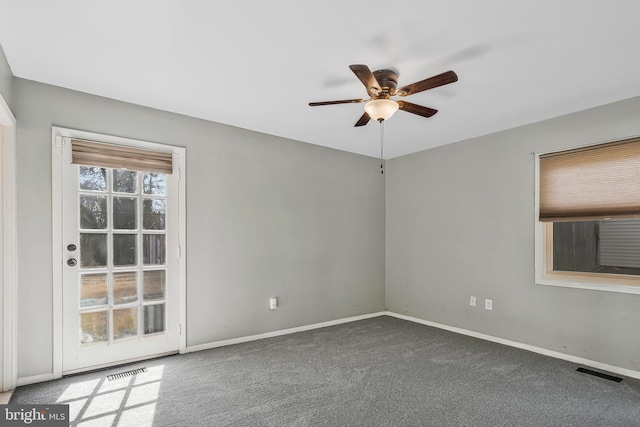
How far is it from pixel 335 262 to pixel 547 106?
2839mm

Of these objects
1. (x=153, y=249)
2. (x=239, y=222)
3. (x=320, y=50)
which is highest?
(x=320, y=50)

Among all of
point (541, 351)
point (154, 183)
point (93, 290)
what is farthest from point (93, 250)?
point (541, 351)

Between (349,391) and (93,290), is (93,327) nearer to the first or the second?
(93,290)

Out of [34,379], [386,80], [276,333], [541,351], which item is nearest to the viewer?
[386,80]

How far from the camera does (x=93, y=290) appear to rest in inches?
121

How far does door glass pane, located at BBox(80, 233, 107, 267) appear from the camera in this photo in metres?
3.04

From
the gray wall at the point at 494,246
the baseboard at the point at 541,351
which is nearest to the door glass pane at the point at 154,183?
the gray wall at the point at 494,246

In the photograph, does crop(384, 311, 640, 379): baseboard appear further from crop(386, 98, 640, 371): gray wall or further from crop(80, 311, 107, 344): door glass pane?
crop(80, 311, 107, 344): door glass pane

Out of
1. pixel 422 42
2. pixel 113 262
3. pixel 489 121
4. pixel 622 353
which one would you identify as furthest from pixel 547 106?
pixel 113 262

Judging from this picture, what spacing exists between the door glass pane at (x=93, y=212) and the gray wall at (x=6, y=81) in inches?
33.3

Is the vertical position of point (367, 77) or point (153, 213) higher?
point (367, 77)

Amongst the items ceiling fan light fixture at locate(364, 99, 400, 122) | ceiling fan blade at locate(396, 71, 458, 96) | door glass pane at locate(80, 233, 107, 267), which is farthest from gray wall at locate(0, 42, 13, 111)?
ceiling fan blade at locate(396, 71, 458, 96)

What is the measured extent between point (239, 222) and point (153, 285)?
1034 mm

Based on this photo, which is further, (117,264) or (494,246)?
(494,246)
